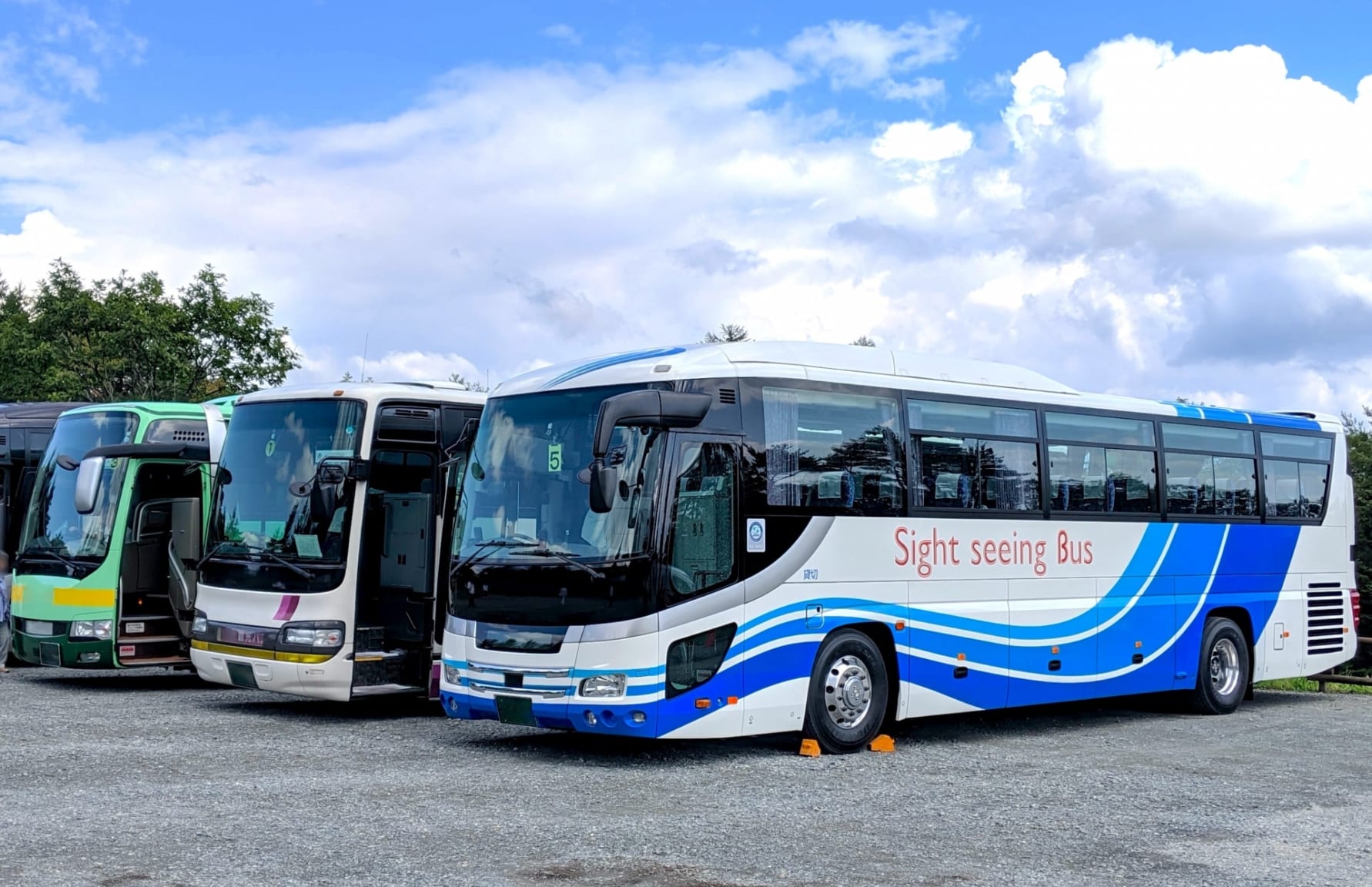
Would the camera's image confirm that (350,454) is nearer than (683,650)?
No

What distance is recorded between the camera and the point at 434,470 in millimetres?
15508

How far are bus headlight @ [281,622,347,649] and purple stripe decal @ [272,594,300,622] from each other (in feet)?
0.36

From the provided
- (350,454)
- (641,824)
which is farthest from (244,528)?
(641,824)

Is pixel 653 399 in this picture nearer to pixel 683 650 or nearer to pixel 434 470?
pixel 683 650

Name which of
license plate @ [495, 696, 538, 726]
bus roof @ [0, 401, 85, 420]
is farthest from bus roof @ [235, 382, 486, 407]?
bus roof @ [0, 401, 85, 420]

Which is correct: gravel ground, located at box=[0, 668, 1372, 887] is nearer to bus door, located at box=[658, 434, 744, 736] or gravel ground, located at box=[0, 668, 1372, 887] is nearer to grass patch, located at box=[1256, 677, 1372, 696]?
bus door, located at box=[658, 434, 744, 736]

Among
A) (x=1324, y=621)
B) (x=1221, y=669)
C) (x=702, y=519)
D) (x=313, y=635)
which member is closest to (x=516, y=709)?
(x=702, y=519)

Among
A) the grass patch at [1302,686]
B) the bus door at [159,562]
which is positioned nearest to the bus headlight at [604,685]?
the bus door at [159,562]

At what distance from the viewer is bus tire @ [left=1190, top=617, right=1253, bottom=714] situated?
1728 centimetres

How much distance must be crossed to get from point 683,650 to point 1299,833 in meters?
4.55

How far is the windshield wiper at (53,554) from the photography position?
18125 millimetres

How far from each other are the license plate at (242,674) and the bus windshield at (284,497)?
756mm

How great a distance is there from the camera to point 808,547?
42.1ft

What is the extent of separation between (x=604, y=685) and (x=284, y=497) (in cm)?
479
